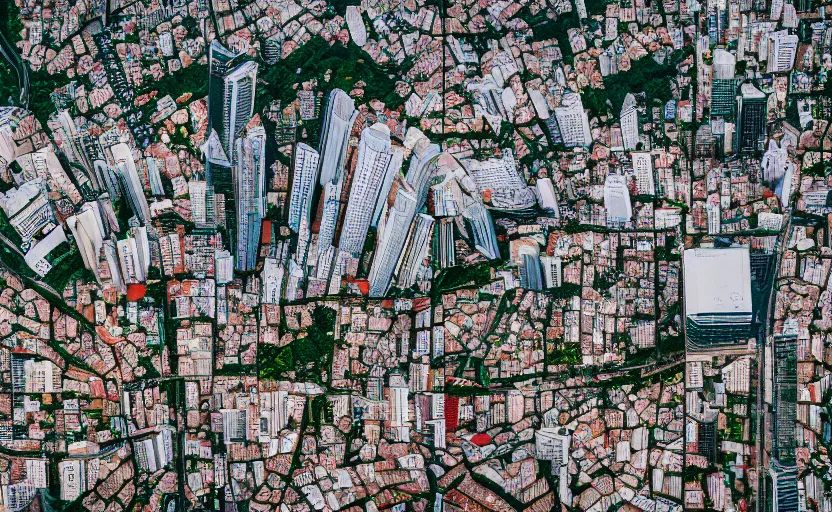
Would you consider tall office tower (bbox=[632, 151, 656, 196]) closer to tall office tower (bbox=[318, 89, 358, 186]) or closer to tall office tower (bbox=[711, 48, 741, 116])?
tall office tower (bbox=[711, 48, 741, 116])

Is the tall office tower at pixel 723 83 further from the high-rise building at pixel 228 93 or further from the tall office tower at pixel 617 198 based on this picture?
the high-rise building at pixel 228 93

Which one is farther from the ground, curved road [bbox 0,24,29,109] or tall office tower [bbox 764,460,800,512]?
curved road [bbox 0,24,29,109]

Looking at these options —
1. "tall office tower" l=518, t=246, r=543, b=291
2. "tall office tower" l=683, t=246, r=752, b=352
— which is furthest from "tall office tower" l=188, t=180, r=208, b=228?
"tall office tower" l=683, t=246, r=752, b=352

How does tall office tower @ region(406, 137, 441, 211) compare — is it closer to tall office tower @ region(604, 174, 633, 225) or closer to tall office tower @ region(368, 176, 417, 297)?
tall office tower @ region(368, 176, 417, 297)

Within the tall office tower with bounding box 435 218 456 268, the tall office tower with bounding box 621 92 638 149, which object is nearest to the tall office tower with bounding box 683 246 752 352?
the tall office tower with bounding box 621 92 638 149

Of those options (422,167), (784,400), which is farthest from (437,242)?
(784,400)

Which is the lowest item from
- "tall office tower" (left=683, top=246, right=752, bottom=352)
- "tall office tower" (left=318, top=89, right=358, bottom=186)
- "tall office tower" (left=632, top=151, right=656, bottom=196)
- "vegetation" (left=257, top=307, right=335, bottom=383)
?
"vegetation" (left=257, top=307, right=335, bottom=383)

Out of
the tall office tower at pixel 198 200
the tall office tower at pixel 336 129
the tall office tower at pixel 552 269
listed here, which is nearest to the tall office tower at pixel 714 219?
the tall office tower at pixel 552 269
